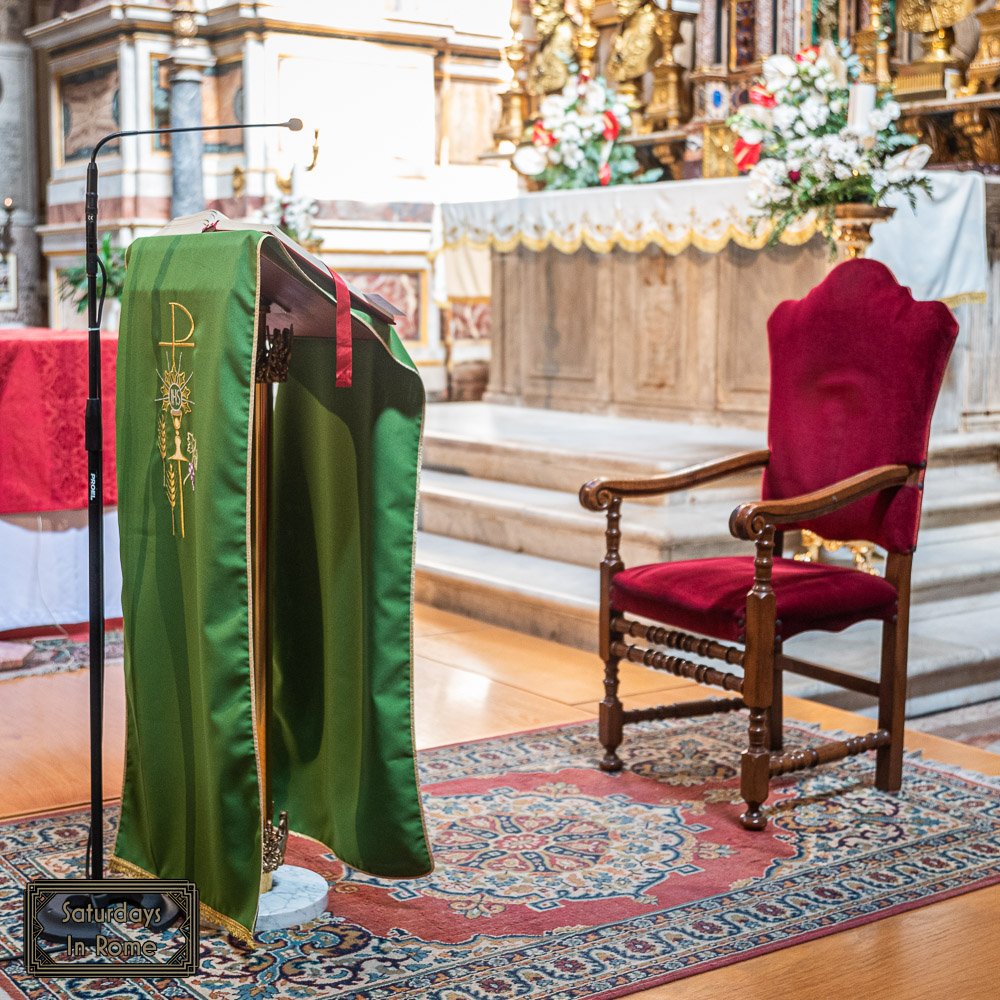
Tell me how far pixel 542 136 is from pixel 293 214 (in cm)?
159

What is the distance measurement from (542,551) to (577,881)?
2.93m

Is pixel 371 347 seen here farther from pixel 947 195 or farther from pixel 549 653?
pixel 947 195

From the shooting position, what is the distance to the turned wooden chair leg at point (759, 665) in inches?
129

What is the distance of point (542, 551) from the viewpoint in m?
5.89

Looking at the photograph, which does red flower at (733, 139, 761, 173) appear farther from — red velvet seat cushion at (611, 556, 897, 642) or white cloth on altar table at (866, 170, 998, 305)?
red velvet seat cushion at (611, 556, 897, 642)

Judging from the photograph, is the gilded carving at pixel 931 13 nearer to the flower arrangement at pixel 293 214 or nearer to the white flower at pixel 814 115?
the white flower at pixel 814 115

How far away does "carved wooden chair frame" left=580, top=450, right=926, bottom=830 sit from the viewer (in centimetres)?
328

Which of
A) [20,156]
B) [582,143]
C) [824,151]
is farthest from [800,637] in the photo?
[20,156]

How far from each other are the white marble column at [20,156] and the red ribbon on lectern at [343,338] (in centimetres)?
870

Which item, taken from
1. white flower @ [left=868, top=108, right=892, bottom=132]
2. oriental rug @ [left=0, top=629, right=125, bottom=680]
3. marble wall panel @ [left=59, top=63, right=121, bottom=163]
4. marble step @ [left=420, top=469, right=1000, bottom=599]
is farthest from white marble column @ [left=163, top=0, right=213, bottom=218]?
white flower @ [left=868, top=108, right=892, bottom=132]

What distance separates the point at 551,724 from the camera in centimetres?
413

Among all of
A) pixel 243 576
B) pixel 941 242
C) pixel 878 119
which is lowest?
pixel 243 576

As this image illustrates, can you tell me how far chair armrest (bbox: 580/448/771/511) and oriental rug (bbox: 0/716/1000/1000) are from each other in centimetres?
66

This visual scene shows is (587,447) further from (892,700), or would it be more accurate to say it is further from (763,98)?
(892,700)
